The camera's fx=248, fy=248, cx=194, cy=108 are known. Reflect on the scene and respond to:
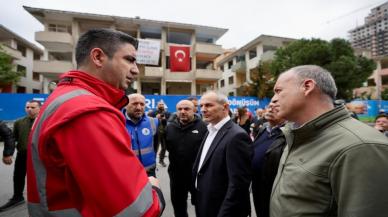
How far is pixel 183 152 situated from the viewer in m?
3.68

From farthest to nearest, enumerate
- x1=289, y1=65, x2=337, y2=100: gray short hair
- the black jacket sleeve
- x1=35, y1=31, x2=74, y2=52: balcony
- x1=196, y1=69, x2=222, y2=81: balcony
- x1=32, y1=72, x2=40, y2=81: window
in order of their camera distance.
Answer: x1=32, y1=72, x2=40, y2=81: window < x1=196, y1=69, x2=222, y2=81: balcony < x1=35, y1=31, x2=74, y2=52: balcony < the black jacket sleeve < x1=289, y1=65, x2=337, y2=100: gray short hair

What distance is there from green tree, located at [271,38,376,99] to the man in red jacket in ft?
76.0

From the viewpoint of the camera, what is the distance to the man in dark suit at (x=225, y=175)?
7.39ft

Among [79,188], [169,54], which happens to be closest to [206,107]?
[79,188]

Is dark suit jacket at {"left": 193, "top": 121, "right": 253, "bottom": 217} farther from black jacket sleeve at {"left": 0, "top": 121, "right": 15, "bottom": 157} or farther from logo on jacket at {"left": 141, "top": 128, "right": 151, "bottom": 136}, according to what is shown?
black jacket sleeve at {"left": 0, "top": 121, "right": 15, "bottom": 157}

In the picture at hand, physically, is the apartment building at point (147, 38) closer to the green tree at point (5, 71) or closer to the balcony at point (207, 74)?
the balcony at point (207, 74)

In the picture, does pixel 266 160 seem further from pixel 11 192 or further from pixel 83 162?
pixel 11 192

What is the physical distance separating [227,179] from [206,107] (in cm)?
87

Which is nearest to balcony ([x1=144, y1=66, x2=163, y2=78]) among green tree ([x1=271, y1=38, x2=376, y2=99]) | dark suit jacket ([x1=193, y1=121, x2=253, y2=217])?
green tree ([x1=271, y1=38, x2=376, y2=99])

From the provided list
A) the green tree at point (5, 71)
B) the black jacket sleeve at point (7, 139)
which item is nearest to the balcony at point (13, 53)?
the green tree at point (5, 71)

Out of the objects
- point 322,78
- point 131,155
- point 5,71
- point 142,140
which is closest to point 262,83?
point 142,140

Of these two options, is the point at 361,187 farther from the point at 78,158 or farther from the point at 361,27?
the point at 361,27

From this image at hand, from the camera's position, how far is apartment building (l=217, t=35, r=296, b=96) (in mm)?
30094

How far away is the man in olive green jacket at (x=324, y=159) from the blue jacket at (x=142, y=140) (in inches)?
79.3
